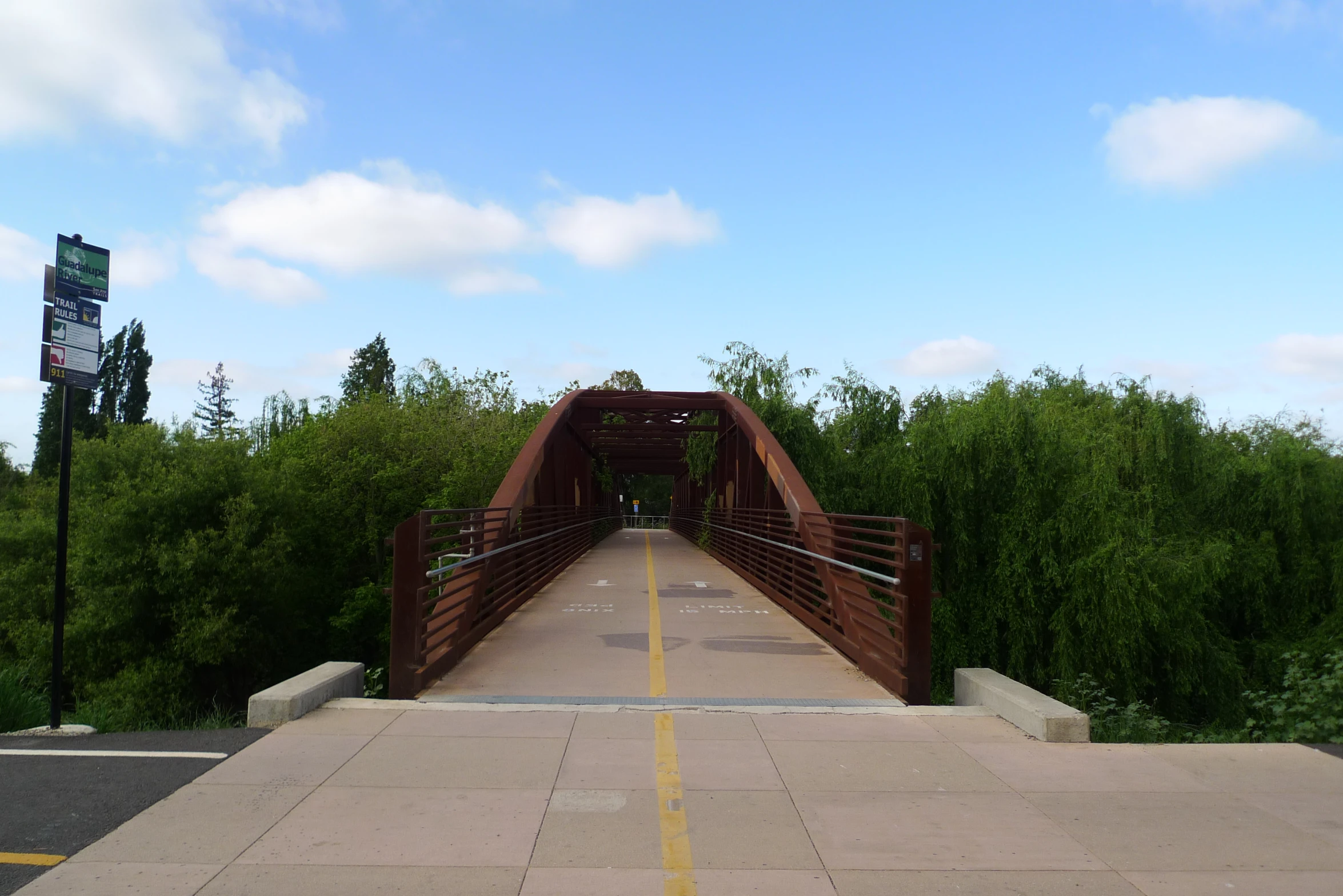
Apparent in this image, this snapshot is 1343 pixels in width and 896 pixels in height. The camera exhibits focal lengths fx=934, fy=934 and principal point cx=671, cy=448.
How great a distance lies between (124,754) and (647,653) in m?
4.91

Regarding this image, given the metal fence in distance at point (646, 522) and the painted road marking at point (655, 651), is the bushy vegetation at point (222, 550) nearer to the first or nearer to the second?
the painted road marking at point (655, 651)

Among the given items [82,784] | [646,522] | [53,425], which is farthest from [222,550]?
[646,522]

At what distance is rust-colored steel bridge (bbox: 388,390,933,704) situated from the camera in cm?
718

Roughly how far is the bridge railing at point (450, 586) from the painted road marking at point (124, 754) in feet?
5.14

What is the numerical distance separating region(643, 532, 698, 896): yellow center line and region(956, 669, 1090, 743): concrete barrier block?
91.3 inches

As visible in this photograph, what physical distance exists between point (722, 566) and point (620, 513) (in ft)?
115

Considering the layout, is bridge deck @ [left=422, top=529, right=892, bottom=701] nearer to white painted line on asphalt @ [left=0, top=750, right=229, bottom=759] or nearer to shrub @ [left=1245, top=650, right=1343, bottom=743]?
white painted line on asphalt @ [left=0, top=750, right=229, bottom=759]

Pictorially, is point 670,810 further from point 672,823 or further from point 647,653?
point 647,653

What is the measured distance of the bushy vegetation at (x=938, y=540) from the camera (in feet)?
44.8

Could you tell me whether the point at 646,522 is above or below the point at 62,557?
below

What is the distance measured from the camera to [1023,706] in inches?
244

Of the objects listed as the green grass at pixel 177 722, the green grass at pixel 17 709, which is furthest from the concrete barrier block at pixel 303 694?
the green grass at pixel 17 709

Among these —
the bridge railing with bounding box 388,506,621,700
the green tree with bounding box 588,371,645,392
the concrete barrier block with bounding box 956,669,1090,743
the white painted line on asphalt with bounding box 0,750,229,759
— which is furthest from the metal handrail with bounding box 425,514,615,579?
the green tree with bounding box 588,371,645,392

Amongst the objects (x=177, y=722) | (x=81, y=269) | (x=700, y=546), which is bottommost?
(x=177, y=722)
